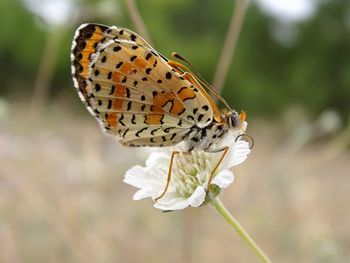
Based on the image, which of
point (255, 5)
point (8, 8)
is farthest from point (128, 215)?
point (255, 5)

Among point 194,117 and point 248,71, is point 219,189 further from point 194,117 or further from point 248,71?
point 248,71

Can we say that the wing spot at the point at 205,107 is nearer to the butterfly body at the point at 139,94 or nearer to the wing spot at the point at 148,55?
the butterfly body at the point at 139,94

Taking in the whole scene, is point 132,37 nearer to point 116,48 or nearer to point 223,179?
point 116,48

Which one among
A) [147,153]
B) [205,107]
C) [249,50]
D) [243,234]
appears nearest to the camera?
[243,234]

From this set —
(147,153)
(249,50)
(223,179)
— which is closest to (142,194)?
(223,179)

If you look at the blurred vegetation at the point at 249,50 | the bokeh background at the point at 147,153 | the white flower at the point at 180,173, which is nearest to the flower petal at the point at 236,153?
the white flower at the point at 180,173

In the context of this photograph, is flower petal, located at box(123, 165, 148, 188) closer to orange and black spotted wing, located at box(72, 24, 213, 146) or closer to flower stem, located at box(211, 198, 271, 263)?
orange and black spotted wing, located at box(72, 24, 213, 146)
